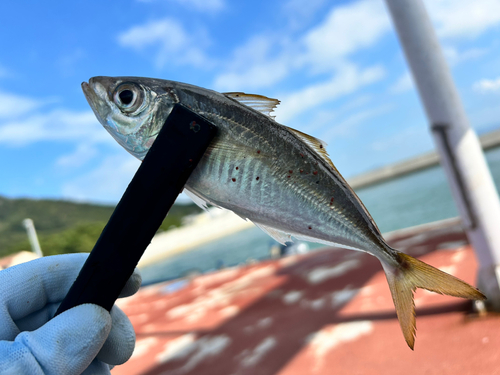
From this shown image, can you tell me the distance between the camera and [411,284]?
31.2 inches

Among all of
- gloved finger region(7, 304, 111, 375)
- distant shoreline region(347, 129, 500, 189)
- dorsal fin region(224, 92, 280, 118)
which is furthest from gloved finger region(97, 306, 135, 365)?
→ distant shoreline region(347, 129, 500, 189)

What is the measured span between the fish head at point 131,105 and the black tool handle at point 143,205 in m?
0.04

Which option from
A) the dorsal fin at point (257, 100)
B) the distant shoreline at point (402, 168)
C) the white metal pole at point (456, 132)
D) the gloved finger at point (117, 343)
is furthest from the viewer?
the distant shoreline at point (402, 168)

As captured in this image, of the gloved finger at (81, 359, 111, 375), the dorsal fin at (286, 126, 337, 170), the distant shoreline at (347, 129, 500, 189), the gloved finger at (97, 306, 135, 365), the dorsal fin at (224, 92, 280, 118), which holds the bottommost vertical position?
the distant shoreline at (347, 129, 500, 189)

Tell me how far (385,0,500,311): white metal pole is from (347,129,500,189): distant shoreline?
1588 inches

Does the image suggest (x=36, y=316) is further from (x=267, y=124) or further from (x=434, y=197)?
(x=434, y=197)

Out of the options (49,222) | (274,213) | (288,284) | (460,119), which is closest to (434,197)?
(288,284)

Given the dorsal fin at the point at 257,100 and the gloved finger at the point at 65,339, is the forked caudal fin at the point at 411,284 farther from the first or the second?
the gloved finger at the point at 65,339

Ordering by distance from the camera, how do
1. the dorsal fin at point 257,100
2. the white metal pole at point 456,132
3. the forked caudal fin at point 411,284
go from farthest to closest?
1. the white metal pole at point 456,132
2. the dorsal fin at point 257,100
3. the forked caudal fin at point 411,284

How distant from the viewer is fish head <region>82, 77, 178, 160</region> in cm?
81

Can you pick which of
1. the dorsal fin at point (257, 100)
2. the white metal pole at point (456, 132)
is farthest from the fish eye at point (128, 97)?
the white metal pole at point (456, 132)

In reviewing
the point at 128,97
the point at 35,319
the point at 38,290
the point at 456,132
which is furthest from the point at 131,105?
the point at 456,132

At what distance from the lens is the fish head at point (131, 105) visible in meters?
0.81

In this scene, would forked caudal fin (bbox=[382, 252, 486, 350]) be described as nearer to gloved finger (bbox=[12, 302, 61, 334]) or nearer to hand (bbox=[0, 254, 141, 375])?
hand (bbox=[0, 254, 141, 375])
